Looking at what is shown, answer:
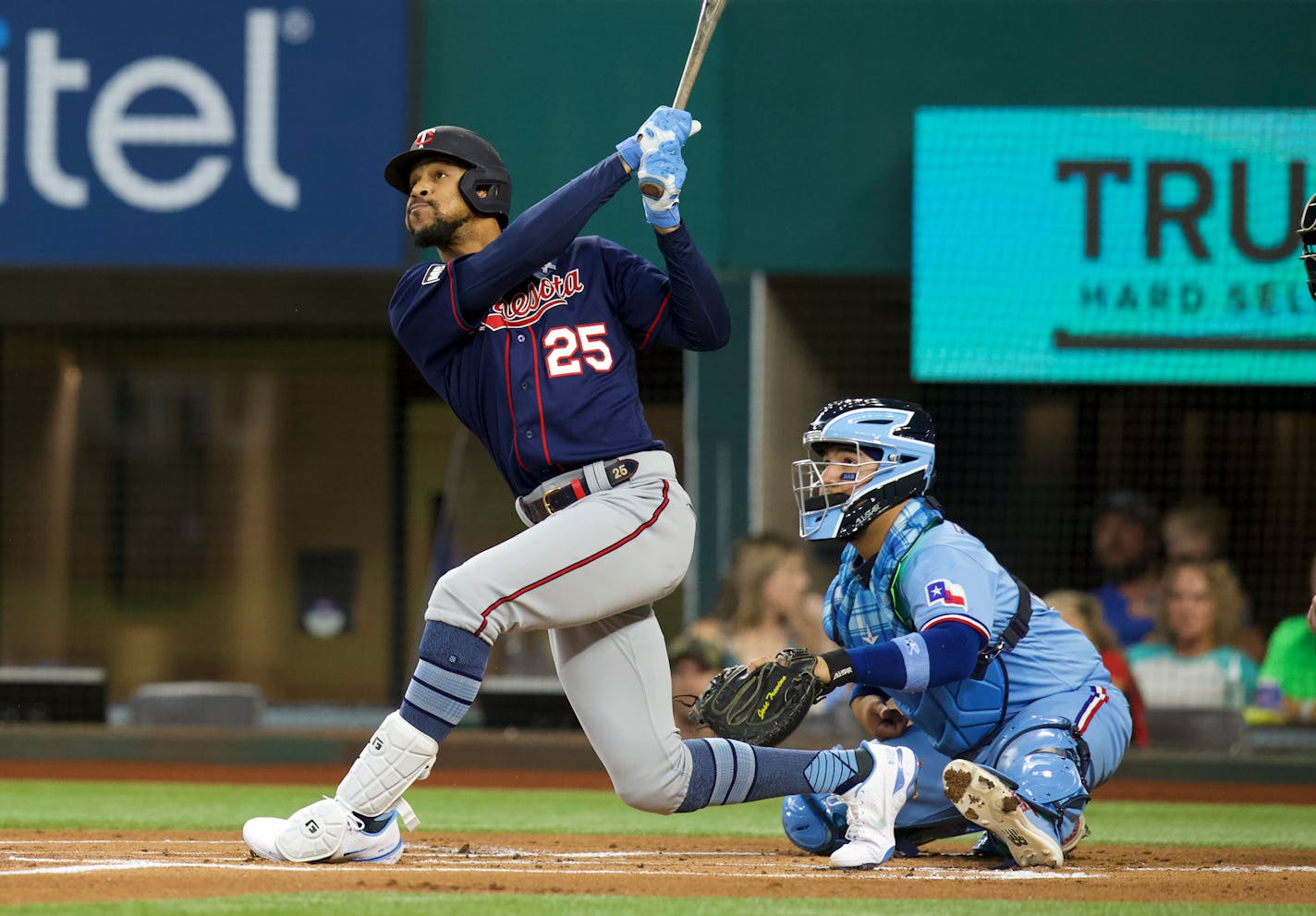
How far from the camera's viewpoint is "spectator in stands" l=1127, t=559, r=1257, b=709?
914cm

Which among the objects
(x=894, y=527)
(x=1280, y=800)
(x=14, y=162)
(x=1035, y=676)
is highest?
(x=14, y=162)

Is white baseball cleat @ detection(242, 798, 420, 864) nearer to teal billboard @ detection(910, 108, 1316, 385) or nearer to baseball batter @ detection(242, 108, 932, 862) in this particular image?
baseball batter @ detection(242, 108, 932, 862)

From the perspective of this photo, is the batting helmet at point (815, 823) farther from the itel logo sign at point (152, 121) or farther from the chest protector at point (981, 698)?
the itel logo sign at point (152, 121)

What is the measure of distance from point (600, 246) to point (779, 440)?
6.24 meters

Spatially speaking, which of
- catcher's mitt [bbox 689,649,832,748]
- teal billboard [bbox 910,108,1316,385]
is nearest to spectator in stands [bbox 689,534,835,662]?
teal billboard [bbox 910,108,1316,385]

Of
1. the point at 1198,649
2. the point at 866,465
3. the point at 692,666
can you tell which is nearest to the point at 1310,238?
the point at 866,465

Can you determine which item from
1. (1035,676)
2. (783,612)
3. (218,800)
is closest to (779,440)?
(783,612)

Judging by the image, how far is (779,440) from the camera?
35.1 ft

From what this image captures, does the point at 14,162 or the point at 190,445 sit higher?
the point at 14,162

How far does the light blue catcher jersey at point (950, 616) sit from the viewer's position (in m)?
4.48

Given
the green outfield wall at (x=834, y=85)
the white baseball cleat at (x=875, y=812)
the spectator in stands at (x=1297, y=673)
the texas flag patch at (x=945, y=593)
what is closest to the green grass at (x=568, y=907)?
the white baseball cleat at (x=875, y=812)

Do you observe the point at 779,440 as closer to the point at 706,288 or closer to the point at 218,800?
the point at 218,800

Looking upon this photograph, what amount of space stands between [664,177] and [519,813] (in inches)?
134

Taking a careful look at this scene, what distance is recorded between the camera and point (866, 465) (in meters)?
4.73
